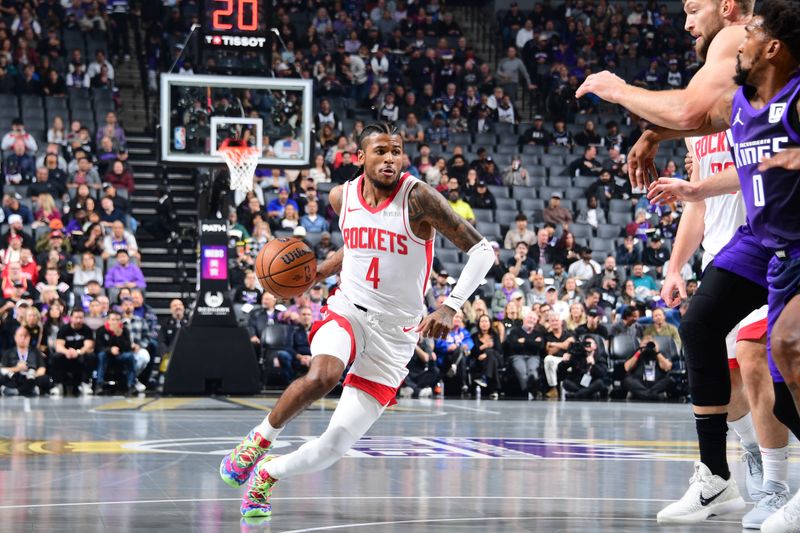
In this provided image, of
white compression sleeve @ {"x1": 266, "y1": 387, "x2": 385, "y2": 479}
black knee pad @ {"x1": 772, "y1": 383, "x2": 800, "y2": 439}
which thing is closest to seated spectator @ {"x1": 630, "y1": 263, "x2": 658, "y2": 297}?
white compression sleeve @ {"x1": 266, "y1": 387, "x2": 385, "y2": 479}

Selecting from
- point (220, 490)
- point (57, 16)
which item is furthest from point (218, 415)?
point (57, 16)

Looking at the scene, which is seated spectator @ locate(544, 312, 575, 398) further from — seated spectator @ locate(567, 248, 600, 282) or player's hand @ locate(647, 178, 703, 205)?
player's hand @ locate(647, 178, 703, 205)

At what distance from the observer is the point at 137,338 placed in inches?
664

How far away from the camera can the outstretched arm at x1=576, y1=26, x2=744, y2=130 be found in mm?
5012

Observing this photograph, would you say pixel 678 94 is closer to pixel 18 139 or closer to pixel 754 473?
pixel 754 473

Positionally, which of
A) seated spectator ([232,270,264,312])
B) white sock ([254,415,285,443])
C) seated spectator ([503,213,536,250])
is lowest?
white sock ([254,415,285,443])

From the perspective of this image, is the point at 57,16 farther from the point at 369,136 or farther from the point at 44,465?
the point at 369,136

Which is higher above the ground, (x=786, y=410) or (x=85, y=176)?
(x=85, y=176)

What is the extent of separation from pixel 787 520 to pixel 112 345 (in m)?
12.7

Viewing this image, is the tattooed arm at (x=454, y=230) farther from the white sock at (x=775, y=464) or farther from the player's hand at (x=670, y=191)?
the white sock at (x=775, y=464)

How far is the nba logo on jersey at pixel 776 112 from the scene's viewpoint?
4.82m

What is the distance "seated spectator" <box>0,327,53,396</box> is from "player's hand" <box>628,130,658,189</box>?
12.4 metres

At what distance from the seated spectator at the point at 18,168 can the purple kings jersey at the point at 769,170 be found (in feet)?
52.3

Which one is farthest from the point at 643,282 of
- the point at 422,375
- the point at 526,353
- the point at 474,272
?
the point at 474,272
